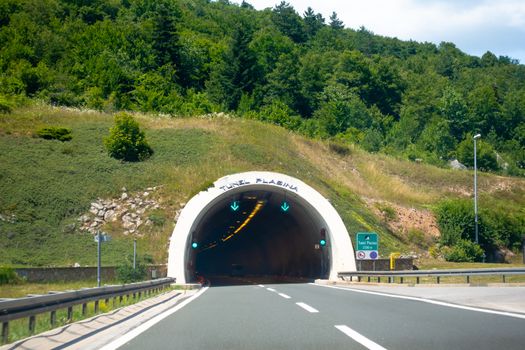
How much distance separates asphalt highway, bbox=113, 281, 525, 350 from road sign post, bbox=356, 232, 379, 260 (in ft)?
66.1

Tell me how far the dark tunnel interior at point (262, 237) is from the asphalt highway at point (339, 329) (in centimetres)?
2443

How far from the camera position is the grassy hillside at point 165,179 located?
43603mm

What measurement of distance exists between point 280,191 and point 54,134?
28.3 metres

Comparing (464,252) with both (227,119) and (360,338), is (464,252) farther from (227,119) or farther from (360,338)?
(360,338)

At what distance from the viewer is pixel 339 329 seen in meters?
10.8

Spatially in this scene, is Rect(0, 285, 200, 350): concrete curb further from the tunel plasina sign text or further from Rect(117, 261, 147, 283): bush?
the tunel plasina sign text

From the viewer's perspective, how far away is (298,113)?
107938 mm

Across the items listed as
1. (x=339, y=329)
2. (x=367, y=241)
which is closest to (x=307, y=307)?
(x=339, y=329)

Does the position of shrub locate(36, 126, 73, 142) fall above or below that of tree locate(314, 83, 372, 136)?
below

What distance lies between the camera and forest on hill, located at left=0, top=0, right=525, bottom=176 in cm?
9119

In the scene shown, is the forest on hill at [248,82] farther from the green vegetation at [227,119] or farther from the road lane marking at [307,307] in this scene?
the road lane marking at [307,307]

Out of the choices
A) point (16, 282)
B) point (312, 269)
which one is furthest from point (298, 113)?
point (16, 282)

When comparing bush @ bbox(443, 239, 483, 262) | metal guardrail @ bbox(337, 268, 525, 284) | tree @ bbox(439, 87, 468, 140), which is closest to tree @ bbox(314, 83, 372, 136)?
tree @ bbox(439, 87, 468, 140)

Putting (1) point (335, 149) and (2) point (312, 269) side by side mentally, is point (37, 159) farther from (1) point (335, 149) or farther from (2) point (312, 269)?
(1) point (335, 149)
